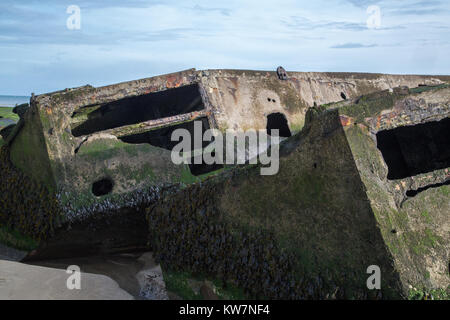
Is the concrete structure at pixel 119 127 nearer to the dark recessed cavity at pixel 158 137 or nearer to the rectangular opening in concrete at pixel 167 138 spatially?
the rectangular opening in concrete at pixel 167 138

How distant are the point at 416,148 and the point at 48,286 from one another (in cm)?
610

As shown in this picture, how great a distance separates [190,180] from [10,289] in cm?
305

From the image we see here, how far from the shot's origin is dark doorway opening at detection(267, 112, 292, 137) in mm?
10518

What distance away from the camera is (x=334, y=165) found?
537 cm

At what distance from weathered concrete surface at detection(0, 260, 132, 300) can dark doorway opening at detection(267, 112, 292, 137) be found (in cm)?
446

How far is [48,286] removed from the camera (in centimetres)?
752

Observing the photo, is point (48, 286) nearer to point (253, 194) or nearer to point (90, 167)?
point (90, 167)

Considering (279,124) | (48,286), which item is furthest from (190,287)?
(279,124)

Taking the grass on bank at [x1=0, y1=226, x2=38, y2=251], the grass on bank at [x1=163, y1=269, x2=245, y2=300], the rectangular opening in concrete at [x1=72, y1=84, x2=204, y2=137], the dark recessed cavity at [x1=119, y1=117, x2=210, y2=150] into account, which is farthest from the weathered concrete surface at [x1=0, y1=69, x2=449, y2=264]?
the rectangular opening in concrete at [x1=72, y1=84, x2=204, y2=137]

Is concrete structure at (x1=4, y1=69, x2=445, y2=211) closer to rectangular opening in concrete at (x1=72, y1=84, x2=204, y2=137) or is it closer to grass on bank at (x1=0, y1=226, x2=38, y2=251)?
rectangular opening in concrete at (x1=72, y1=84, x2=204, y2=137)
